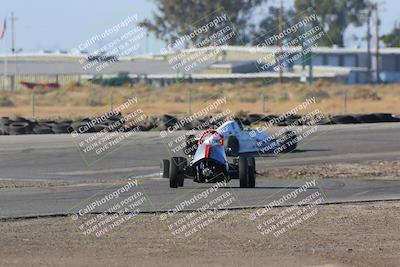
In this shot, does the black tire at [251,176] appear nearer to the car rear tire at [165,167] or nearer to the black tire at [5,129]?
the car rear tire at [165,167]

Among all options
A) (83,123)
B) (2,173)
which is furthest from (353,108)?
(2,173)

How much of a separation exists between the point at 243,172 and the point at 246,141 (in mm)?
6590

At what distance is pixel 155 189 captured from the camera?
2053cm

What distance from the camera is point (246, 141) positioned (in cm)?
2677

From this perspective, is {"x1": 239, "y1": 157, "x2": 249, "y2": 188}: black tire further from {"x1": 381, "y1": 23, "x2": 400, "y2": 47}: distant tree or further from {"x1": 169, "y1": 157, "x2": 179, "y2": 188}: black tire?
{"x1": 381, "y1": 23, "x2": 400, "y2": 47}: distant tree

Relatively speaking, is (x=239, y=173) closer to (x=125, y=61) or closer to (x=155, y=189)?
(x=155, y=189)

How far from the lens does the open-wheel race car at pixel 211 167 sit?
20078 mm

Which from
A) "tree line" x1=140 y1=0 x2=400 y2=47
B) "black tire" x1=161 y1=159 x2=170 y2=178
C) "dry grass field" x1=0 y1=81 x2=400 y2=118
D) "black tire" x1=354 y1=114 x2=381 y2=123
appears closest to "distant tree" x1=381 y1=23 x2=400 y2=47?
"tree line" x1=140 y1=0 x2=400 y2=47

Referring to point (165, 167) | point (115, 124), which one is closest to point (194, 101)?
point (115, 124)

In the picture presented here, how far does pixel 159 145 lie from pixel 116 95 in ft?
130

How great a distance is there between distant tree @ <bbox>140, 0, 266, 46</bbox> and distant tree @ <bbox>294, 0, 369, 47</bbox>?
586 inches

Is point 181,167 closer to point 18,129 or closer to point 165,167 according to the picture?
point 165,167

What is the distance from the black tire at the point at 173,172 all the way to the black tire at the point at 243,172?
3.79ft

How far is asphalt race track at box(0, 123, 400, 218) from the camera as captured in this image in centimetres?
1844
